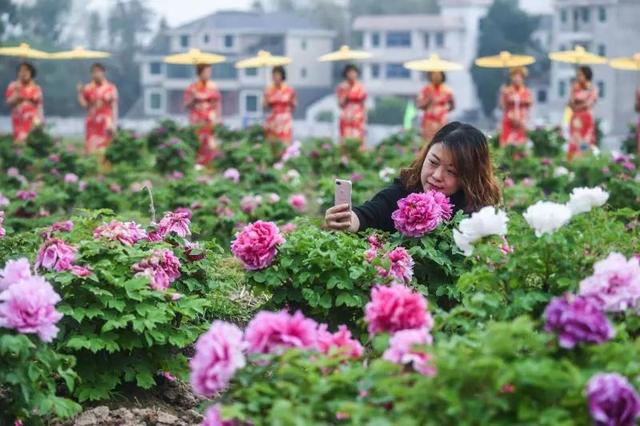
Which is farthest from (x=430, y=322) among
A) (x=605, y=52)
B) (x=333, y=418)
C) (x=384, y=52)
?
(x=384, y=52)

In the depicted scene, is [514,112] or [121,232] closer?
[121,232]

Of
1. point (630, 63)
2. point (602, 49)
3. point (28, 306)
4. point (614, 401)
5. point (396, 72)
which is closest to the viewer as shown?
point (614, 401)

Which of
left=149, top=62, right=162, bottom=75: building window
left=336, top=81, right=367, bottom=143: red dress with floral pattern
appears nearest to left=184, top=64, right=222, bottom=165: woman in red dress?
left=336, top=81, right=367, bottom=143: red dress with floral pattern

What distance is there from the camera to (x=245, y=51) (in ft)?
147

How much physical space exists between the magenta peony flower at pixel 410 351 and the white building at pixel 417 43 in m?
40.5

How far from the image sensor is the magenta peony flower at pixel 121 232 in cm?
408

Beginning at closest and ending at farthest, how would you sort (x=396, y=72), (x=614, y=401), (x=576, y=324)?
(x=614, y=401)
(x=576, y=324)
(x=396, y=72)

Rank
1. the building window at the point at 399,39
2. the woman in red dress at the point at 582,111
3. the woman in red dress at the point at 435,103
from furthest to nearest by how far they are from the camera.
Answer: the building window at the point at 399,39, the woman in red dress at the point at 435,103, the woman in red dress at the point at 582,111

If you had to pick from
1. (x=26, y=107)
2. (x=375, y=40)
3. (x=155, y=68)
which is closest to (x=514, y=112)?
(x=26, y=107)

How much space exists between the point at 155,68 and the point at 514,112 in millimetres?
28280

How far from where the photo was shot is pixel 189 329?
4.14m

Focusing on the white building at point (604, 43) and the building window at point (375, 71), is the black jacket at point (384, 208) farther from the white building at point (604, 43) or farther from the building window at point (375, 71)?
the building window at point (375, 71)

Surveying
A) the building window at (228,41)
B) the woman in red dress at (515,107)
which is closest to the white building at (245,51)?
the building window at (228,41)

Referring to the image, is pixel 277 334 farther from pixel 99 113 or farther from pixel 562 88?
pixel 562 88
